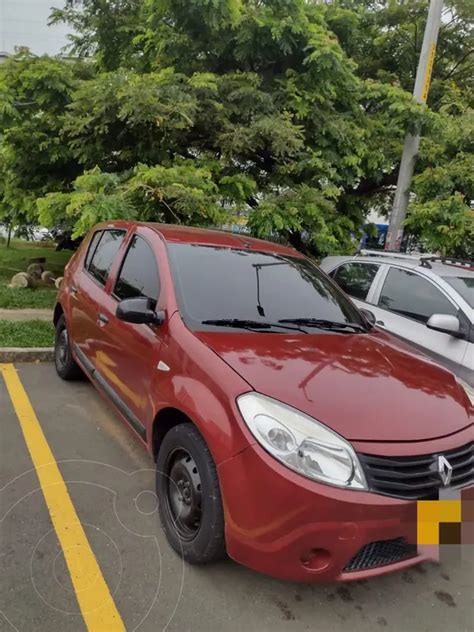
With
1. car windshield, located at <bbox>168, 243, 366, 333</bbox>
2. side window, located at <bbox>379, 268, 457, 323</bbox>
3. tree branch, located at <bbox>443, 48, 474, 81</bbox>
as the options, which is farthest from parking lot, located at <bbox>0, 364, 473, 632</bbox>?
tree branch, located at <bbox>443, 48, 474, 81</bbox>

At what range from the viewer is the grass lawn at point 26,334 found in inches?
219

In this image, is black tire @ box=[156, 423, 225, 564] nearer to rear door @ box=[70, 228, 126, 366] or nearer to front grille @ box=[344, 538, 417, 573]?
front grille @ box=[344, 538, 417, 573]

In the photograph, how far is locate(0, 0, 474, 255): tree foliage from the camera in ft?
19.8

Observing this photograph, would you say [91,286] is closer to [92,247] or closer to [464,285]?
[92,247]

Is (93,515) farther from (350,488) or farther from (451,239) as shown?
(451,239)

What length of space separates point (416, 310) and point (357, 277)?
1.03 meters

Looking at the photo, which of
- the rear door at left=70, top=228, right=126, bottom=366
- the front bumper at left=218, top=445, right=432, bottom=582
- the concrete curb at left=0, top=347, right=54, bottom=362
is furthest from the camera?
the concrete curb at left=0, top=347, right=54, bottom=362

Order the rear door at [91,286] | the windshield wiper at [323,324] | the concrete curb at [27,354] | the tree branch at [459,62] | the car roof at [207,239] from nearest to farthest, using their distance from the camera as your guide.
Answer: the windshield wiper at [323,324] → the car roof at [207,239] → the rear door at [91,286] → the concrete curb at [27,354] → the tree branch at [459,62]

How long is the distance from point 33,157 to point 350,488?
7.42 m

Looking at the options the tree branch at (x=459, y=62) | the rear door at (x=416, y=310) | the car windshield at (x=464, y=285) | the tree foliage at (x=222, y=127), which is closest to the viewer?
the rear door at (x=416, y=310)

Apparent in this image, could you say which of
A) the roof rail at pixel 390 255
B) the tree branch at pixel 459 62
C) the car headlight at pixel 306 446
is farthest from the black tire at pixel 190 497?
the tree branch at pixel 459 62

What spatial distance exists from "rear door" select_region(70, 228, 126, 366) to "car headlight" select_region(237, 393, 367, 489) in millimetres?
2060

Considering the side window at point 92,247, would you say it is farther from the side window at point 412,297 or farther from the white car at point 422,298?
the side window at point 412,297

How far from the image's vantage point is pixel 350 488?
1.99 metres
